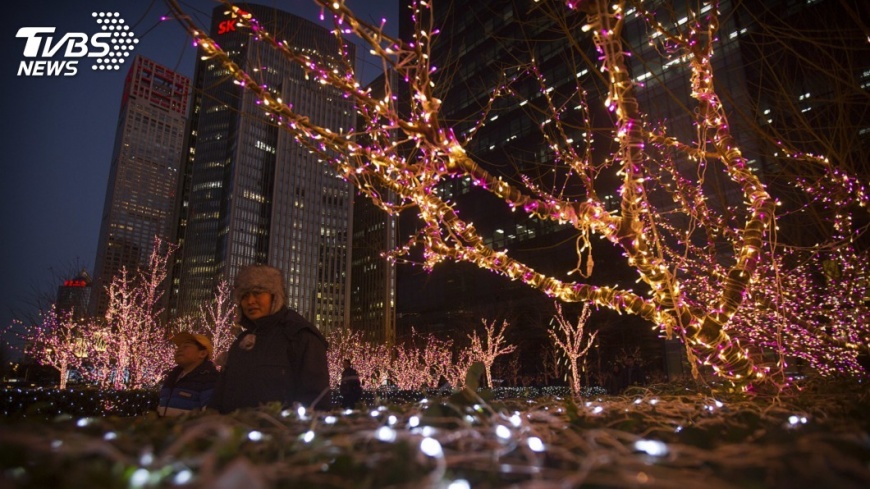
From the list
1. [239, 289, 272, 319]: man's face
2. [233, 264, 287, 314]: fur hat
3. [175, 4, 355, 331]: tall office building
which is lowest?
[239, 289, 272, 319]: man's face

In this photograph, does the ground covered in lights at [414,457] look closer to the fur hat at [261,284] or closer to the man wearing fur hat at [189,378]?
the fur hat at [261,284]

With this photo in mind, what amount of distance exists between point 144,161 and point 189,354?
14907cm

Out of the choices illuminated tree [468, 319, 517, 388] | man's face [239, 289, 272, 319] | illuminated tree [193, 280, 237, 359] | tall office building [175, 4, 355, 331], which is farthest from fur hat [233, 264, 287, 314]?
tall office building [175, 4, 355, 331]

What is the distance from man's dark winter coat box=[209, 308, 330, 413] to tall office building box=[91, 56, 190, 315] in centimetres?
12864

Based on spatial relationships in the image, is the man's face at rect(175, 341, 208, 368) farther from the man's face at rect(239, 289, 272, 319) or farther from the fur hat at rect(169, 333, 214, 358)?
the man's face at rect(239, 289, 272, 319)

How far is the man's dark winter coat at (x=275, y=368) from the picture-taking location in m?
3.00

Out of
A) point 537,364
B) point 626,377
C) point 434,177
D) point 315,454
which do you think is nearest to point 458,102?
point 537,364

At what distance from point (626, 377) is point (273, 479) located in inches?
529

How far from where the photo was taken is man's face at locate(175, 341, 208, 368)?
3988 millimetres

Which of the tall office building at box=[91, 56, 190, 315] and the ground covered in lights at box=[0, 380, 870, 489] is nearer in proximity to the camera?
the ground covered in lights at box=[0, 380, 870, 489]

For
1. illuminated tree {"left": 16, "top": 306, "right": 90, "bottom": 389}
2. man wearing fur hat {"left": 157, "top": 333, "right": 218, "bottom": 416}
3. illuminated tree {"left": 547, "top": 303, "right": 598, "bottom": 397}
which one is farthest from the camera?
illuminated tree {"left": 16, "top": 306, "right": 90, "bottom": 389}

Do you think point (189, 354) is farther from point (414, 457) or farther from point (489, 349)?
point (489, 349)

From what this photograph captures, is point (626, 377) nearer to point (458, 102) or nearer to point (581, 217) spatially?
point (581, 217)

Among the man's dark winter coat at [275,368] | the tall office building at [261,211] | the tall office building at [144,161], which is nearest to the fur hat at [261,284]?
the man's dark winter coat at [275,368]
